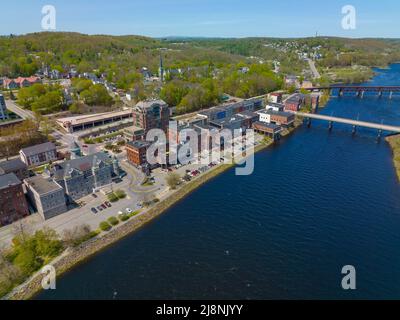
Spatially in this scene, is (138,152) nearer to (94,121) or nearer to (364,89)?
(94,121)

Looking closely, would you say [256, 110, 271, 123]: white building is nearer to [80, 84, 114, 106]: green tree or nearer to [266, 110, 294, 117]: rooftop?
[266, 110, 294, 117]: rooftop

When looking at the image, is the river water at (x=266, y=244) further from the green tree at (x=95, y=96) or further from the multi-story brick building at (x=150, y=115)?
the green tree at (x=95, y=96)

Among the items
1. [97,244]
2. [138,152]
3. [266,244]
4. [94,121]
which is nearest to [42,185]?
[97,244]

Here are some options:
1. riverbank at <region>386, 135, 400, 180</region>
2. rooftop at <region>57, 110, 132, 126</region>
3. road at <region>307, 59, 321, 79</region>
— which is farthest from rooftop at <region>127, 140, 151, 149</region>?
road at <region>307, 59, 321, 79</region>

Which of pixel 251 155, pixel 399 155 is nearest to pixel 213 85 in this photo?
pixel 251 155

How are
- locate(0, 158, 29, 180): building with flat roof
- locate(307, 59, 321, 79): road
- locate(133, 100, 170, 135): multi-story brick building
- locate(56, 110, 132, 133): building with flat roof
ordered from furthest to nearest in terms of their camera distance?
locate(307, 59, 321, 79): road, locate(56, 110, 132, 133): building with flat roof, locate(133, 100, 170, 135): multi-story brick building, locate(0, 158, 29, 180): building with flat roof
